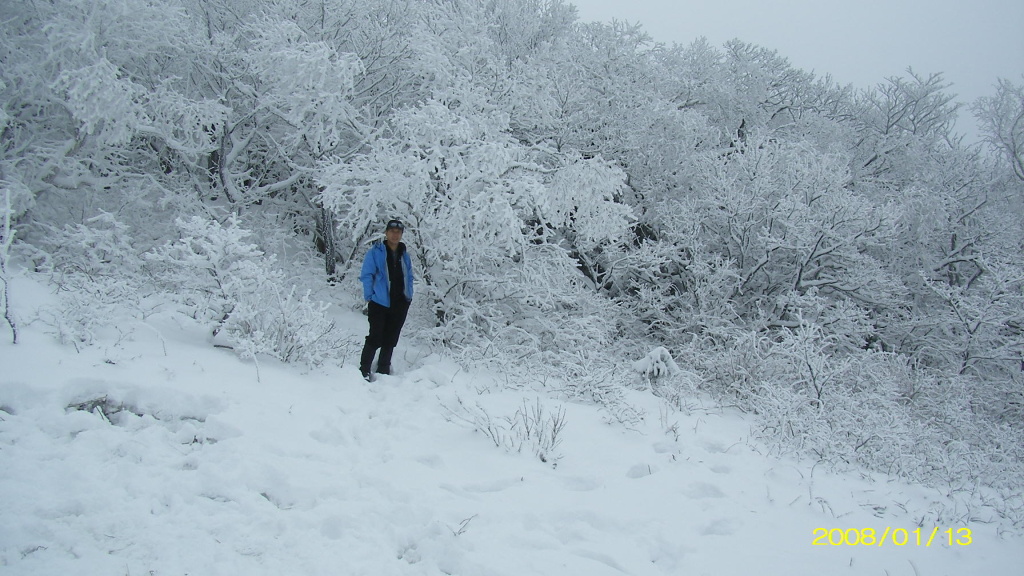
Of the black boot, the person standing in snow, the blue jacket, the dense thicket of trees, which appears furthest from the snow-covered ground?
the blue jacket

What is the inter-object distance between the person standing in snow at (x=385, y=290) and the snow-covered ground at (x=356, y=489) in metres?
0.72

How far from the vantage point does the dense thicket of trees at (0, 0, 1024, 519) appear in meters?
5.39

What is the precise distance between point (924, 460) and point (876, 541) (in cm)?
200

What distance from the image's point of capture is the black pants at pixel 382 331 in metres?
5.23

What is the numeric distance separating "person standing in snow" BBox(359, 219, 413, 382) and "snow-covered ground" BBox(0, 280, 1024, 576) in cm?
72

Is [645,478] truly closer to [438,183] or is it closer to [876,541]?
[876,541]
